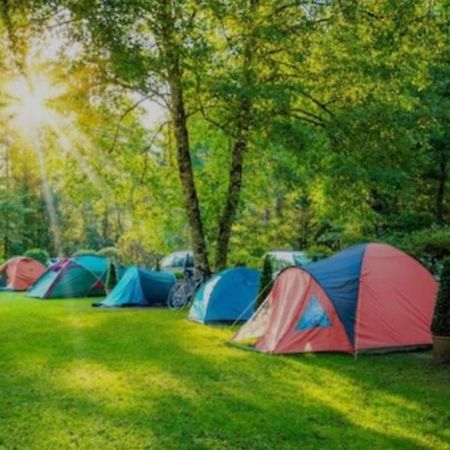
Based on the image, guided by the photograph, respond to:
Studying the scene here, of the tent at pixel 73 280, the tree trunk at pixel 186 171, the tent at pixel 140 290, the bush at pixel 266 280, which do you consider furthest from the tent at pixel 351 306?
the tent at pixel 73 280

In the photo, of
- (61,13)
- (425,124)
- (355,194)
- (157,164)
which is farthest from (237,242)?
(61,13)

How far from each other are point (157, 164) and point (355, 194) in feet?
18.1

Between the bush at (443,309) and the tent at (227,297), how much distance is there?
175 inches

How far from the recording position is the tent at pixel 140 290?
48.8ft

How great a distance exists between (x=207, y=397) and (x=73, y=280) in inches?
491

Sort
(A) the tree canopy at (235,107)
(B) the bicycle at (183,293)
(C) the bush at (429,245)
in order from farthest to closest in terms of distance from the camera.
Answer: (B) the bicycle at (183,293) → (C) the bush at (429,245) → (A) the tree canopy at (235,107)

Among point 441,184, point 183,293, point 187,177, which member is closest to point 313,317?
point 187,177

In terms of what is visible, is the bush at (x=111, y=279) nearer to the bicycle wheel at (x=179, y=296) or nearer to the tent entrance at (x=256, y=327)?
the bicycle wheel at (x=179, y=296)

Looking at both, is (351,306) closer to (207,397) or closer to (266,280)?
(266,280)

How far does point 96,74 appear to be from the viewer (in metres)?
9.27

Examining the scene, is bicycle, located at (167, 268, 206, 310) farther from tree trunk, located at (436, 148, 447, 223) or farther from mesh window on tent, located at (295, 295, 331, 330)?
mesh window on tent, located at (295, 295, 331, 330)

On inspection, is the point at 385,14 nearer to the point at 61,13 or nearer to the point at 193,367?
the point at 61,13

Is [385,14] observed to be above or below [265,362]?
above

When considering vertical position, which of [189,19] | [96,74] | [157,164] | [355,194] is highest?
[189,19]
